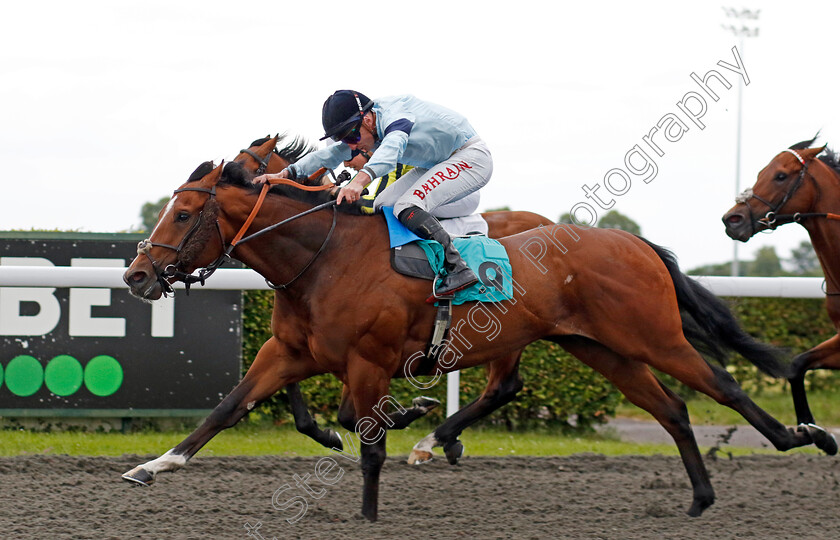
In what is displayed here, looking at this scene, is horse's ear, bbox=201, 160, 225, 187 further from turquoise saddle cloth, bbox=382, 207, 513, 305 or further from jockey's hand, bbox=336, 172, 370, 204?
turquoise saddle cloth, bbox=382, 207, 513, 305

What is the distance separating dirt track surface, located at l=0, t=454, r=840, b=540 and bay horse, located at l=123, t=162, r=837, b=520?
29cm

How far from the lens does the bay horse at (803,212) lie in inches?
198

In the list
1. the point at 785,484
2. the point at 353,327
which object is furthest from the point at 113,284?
the point at 785,484

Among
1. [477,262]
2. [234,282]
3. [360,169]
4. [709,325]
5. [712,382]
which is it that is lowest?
[712,382]

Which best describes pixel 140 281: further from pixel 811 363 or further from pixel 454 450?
pixel 811 363

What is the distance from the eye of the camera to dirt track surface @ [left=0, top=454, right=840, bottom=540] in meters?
3.79

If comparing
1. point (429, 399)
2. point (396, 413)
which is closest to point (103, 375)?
point (396, 413)

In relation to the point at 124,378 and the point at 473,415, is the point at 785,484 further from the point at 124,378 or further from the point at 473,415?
the point at 124,378

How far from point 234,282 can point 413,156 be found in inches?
75.9

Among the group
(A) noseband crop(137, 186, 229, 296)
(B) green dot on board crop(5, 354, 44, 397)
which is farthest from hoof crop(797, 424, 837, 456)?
(B) green dot on board crop(5, 354, 44, 397)

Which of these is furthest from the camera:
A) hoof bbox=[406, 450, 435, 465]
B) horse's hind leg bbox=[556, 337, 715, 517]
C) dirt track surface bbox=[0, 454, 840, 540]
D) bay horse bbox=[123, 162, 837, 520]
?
hoof bbox=[406, 450, 435, 465]

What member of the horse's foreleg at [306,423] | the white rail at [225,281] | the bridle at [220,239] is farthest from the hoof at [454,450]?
the bridle at [220,239]

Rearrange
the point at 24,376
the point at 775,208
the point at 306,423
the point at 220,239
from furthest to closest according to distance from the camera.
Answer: the point at 24,376
the point at 775,208
the point at 306,423
the point at 220,239

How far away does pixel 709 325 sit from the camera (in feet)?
14.6
